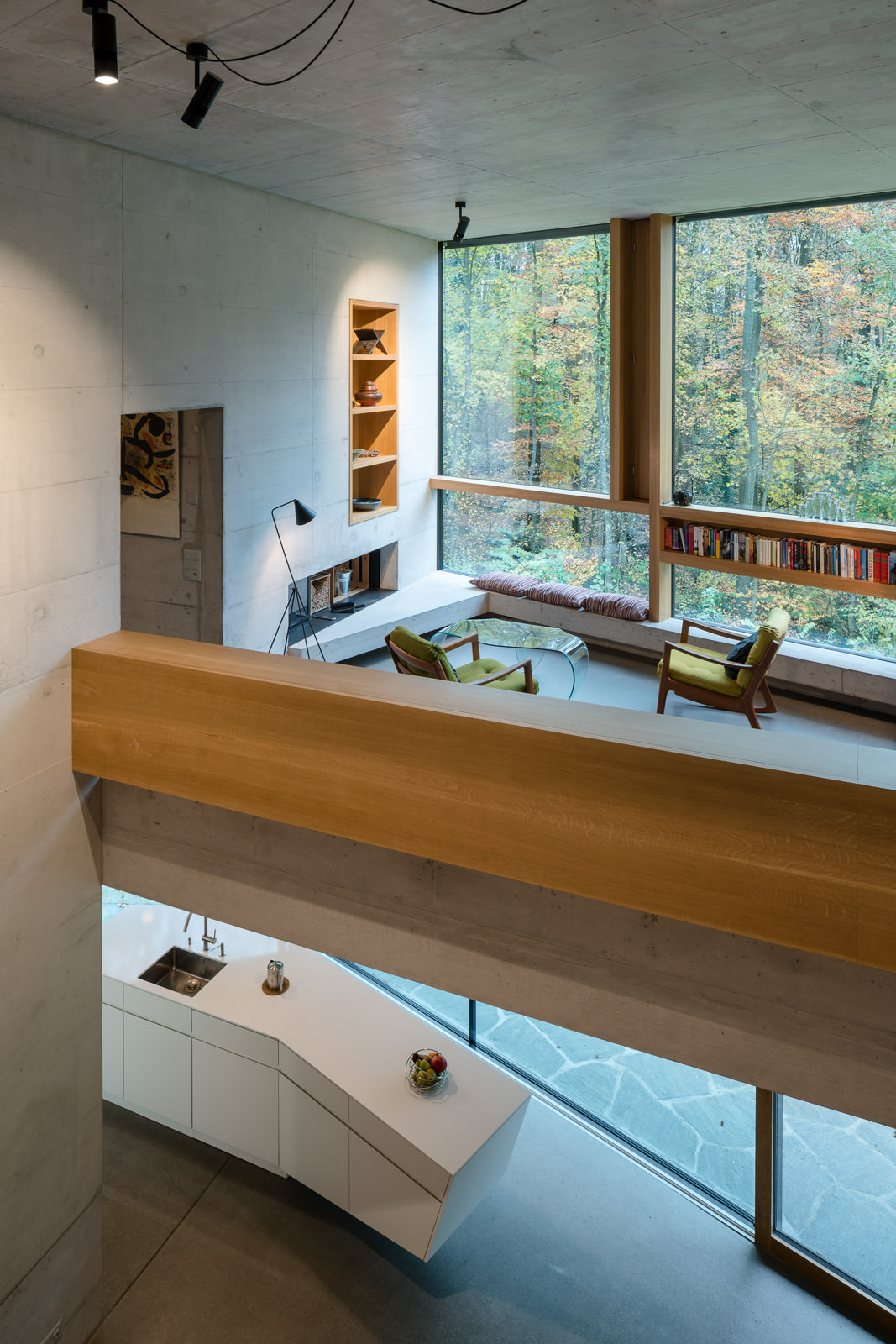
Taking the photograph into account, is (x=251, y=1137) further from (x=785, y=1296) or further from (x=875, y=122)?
(x=875, y=122)

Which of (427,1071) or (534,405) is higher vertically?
(534,405)

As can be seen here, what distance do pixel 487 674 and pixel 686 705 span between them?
1594 mm

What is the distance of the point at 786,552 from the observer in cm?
695

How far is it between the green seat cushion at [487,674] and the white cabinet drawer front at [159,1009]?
102 inches

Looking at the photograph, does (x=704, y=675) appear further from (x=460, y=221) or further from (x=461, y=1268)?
(x=461, y=1268)

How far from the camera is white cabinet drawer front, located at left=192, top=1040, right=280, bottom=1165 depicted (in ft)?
18.4

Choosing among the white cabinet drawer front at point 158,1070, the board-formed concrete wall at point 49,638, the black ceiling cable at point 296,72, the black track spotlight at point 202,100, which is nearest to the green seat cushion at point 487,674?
the board-formed concrete wall at point 49,638

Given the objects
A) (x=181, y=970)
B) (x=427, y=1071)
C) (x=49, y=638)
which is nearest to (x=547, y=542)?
(x=181, y=970)

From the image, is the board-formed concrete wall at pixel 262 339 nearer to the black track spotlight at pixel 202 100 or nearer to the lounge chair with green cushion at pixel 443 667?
the lounge chair with green cushion at pixel 443 667

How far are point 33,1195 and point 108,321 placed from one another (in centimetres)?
373

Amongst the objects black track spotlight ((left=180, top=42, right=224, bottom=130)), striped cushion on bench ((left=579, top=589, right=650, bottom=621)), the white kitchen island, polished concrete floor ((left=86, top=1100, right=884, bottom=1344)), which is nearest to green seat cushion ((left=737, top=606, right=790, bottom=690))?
striped cushion on bench ((left=579, top=589, right=650, bottom=621))

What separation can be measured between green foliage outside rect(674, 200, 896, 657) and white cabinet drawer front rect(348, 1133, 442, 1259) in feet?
15.4

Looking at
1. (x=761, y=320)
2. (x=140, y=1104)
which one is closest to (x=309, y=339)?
(x=761, y=320)

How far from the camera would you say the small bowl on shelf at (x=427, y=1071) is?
5.12m
